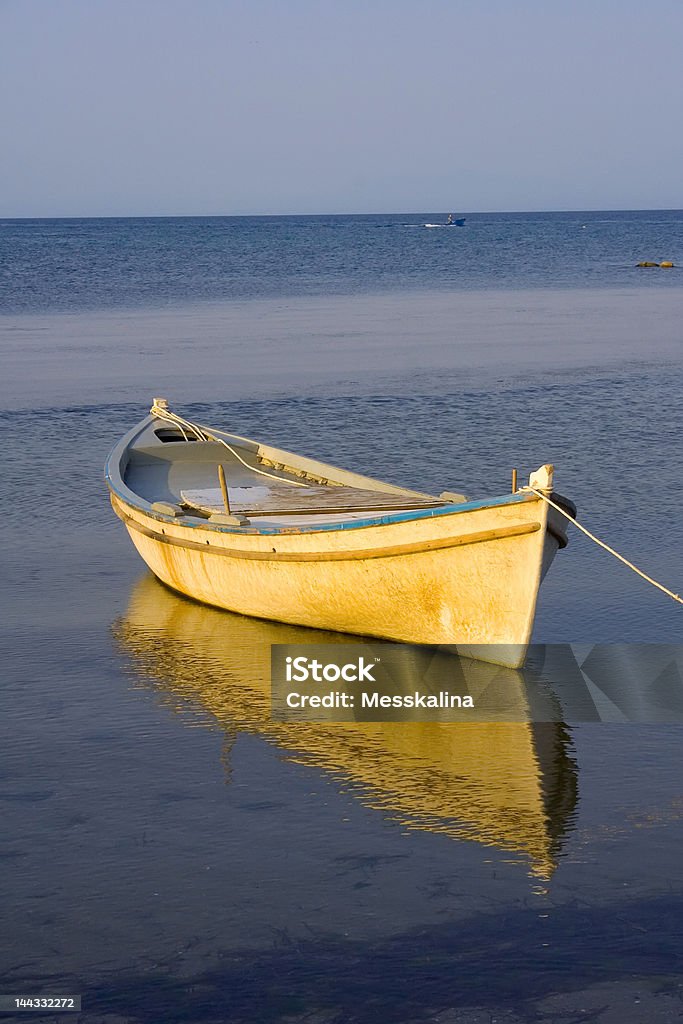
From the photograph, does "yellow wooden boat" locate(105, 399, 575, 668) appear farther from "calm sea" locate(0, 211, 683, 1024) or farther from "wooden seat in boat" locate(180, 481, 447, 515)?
"calm sea" locate(0, 211, 683, 1024)

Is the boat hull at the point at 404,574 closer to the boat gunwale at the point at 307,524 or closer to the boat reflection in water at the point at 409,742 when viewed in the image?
the boat gunwale at the point at 307,524

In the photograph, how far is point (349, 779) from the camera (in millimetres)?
9273

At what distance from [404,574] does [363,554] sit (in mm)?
391

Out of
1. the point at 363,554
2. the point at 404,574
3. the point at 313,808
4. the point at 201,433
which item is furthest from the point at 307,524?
the point at 201,433

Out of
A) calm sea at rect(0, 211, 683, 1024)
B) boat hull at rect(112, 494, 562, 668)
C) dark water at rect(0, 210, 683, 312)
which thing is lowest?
calm sea at rect(0, 211, 683, 1024)

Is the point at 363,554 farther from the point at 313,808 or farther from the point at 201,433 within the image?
the point at 201,433

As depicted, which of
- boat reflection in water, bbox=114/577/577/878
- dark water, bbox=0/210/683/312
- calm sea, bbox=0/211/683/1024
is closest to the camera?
calm sea, bbox=0/211/683/1024

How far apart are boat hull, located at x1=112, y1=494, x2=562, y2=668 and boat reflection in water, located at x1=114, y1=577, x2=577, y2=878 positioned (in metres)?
0.26

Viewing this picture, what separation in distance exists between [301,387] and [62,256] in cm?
7495

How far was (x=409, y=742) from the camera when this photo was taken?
10.1 m

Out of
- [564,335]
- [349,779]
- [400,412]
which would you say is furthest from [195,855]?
[564,335]

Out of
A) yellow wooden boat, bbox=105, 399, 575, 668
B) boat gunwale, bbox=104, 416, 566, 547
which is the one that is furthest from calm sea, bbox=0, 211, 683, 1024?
boat gunwale, bbox=104, 416, 566, 547

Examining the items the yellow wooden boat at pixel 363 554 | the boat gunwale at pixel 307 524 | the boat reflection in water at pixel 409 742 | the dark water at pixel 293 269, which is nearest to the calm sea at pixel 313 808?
the boat reflection in water at pixel 409 742

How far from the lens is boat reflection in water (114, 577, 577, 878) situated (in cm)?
867
